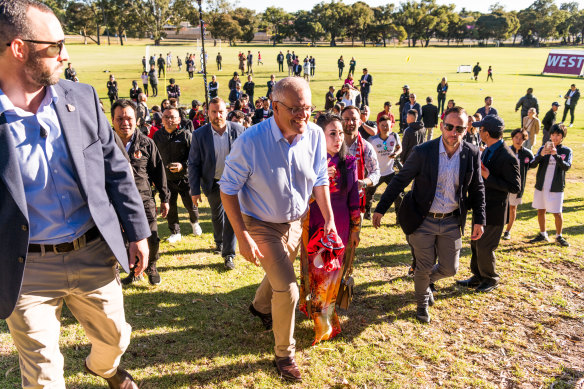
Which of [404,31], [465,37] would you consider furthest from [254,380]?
[465,37]

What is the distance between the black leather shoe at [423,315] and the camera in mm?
4734

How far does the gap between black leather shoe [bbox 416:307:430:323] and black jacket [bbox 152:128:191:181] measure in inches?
173

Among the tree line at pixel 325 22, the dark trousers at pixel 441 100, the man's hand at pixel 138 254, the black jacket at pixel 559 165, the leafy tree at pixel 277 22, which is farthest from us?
the leafy tree at pixel 277 22

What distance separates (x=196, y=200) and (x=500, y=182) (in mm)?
4039

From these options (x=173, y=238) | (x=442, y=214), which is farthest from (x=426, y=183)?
(x=173, y=238)

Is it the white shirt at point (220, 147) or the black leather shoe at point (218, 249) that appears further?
the black leather shoe at point (218, 249)

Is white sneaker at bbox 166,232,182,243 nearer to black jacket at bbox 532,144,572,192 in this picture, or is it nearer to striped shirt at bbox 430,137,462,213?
striped shirt at bbox 430,137,462,213

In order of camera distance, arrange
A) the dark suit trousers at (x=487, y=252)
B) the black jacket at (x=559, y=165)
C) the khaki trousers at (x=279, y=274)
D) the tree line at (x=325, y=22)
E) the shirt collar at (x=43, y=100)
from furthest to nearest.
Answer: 1. the tree line at (x=325, y=22)
2. the black jacket at (x=559, y=165)
3. the dark suit trousers at (x=487, y=252)
4. the khaki trousers at (x=279, y=274)
5. the shirt collar at (x=43, y=100)

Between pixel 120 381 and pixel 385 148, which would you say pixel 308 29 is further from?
pixel 120 381

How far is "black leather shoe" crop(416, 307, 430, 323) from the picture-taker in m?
4.73

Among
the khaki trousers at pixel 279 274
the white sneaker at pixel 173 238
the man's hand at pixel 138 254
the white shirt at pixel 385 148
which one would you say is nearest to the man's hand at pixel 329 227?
the khaki trousers at pixel 279 274

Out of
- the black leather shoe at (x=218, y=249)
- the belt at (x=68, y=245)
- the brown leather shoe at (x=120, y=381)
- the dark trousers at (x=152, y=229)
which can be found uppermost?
the belt at (x=68, y=245)

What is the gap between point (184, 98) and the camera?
26.8 meters

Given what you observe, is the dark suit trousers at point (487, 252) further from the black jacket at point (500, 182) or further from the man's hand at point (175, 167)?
the man's hand at point (175, 167)
